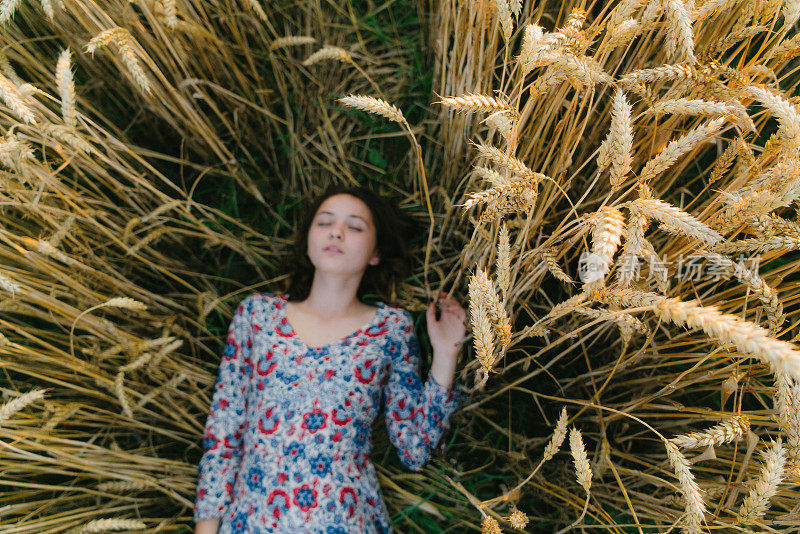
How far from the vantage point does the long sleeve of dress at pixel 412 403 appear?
1.56m

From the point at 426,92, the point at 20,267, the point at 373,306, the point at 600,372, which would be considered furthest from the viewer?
the point at 426,92

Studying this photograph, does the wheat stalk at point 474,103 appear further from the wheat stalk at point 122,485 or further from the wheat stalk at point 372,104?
the wheat stalk at point 122,485

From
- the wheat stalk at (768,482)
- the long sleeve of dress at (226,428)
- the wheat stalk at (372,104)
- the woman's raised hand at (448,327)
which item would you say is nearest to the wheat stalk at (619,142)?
the wheat stalk at (372,104)

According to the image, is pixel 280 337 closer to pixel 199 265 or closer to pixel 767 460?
pixel 199 265

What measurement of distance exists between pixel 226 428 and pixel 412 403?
0.63 metres

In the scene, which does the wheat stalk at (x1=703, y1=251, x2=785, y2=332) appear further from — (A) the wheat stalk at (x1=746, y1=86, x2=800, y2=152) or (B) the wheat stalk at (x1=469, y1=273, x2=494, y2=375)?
(B) the wheat stalk at (x1=469, y1=273, x2=494, y2=375)

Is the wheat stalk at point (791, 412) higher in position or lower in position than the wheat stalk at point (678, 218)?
lower

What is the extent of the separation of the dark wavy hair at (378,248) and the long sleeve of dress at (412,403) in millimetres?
219

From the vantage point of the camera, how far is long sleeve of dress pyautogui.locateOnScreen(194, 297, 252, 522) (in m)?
1.55

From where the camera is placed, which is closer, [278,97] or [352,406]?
[352,406]

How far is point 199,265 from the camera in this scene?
193 cm

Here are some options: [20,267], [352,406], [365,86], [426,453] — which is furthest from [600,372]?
[20,267]

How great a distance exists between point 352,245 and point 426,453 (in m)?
0.73

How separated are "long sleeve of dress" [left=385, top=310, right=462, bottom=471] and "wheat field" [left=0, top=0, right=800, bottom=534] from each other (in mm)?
132
